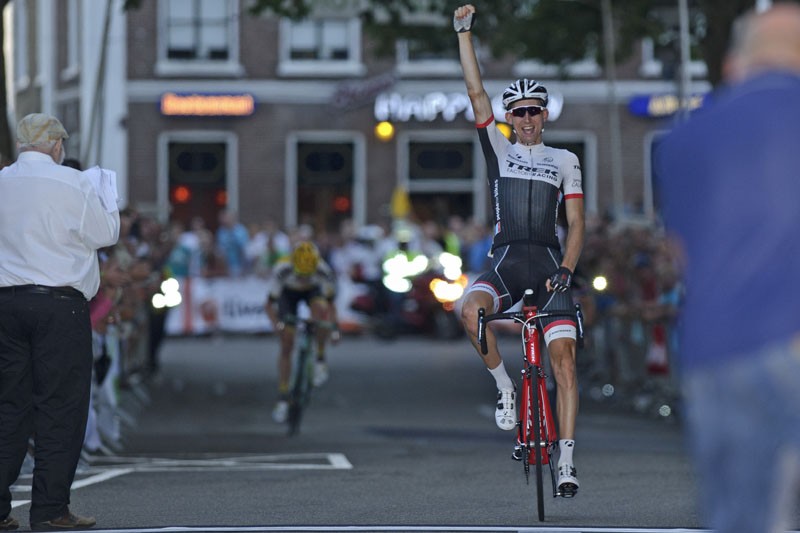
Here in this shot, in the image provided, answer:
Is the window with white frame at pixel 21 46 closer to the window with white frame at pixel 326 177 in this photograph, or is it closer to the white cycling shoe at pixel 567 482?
the window with white frame at pixel 326 177

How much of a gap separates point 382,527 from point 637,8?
16.0 m

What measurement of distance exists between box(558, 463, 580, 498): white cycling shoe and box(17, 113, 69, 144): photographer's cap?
9.62ft

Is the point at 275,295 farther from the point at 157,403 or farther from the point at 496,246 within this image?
the point at 496,246

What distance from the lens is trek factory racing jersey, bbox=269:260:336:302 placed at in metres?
18.5

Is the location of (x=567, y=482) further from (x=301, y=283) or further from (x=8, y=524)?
(x=301, y=283)

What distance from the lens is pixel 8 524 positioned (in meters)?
9.43

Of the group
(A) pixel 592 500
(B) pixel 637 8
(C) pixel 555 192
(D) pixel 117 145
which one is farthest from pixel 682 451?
(D) pixel 117 145

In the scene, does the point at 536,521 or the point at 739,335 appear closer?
the point at 739,335

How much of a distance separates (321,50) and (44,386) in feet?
114

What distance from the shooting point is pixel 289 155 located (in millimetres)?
43688

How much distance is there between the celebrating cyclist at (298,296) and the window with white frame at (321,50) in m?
25.3

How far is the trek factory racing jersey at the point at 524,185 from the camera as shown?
10375 millimetres

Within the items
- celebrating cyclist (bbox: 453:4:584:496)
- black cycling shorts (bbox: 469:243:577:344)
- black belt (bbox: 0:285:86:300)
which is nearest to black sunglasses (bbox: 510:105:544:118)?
celebrating cyclist (bbox: 453:4:584:496)

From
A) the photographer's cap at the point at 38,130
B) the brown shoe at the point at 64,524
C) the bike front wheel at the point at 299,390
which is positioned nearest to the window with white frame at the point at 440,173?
the bike front wheel at the point at 299,390
